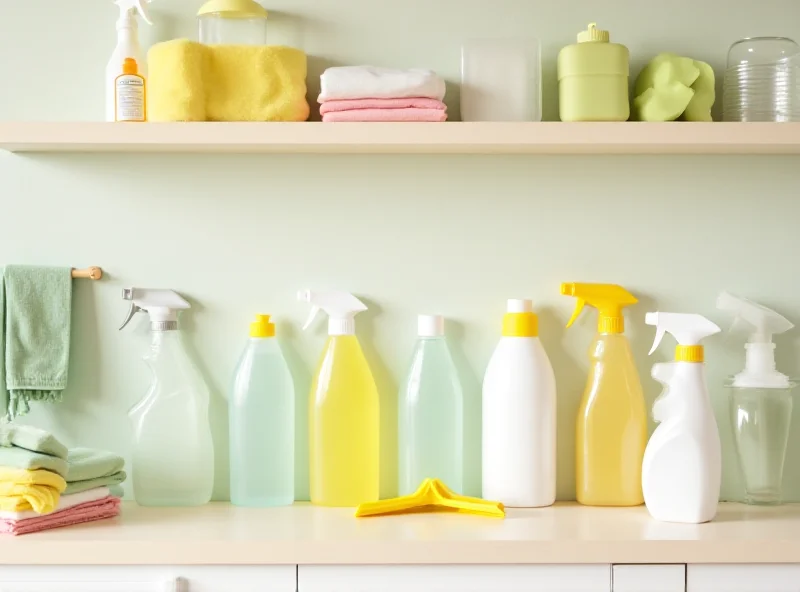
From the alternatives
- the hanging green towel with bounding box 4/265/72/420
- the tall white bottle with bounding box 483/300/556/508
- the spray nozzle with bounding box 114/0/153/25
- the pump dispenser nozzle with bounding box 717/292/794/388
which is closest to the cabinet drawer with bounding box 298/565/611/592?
the tall white bottle with bounding box 483/300/556/508

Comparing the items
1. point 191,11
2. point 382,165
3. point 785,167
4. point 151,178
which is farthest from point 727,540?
point 191,11

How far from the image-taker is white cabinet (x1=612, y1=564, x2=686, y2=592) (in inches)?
52.1

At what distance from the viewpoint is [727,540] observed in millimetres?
1326

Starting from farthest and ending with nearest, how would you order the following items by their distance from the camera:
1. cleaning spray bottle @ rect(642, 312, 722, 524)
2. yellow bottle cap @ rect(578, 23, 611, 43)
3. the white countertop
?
1. yellow bottle cap @ rect(578, 23, 611, 43)
2. cleaning spray bottle @ rect(642, 312, 722, 524)
3. the white countertop

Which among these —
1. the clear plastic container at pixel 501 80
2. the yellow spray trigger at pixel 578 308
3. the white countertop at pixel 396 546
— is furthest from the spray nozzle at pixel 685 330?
the clear plastic container at pixel 501 80

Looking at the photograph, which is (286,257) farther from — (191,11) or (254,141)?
(191,11)

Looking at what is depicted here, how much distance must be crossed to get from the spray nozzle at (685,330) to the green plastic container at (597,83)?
0.32 metres

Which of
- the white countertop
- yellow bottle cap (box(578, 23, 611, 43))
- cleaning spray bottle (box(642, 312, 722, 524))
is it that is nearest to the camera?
the white countertop

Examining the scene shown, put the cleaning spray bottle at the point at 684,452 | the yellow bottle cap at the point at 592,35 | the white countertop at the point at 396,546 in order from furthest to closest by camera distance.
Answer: the yellow bottle cap at the point at 592,35 → the cleaning spray bottle at the point at 684,452 → the white countertop at the point at 396,546

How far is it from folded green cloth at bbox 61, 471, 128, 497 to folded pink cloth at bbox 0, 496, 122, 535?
0.9 inches

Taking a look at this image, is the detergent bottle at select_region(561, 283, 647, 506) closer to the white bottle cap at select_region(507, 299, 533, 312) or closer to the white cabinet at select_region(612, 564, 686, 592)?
the white bottle cap at select_region(507, 299, 533, 312)

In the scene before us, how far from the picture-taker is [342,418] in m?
1.56

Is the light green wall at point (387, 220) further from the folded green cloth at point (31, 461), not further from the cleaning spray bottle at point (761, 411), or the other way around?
the folded green cloth at point (31, 461)

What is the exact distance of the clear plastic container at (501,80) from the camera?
1565mm
